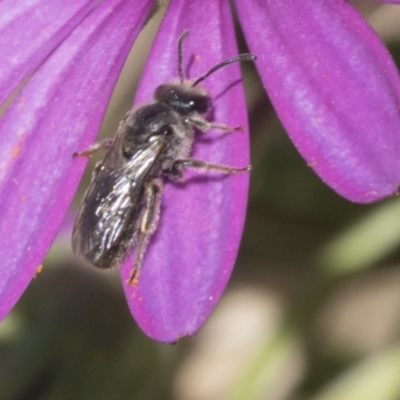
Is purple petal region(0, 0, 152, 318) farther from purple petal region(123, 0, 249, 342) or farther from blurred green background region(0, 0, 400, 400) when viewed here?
blurred green background region(0, 0, 400, 400)

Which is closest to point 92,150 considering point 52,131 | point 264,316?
point 52,131

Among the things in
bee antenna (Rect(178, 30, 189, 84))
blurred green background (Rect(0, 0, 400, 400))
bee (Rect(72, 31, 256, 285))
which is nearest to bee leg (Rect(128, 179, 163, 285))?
bee (Rect(72, 31, 256, 285))

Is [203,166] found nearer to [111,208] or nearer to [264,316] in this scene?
[111,208]

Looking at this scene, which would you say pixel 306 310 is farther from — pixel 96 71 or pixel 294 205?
pixel 96 71

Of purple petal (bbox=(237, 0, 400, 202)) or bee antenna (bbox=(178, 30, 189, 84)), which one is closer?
purple petal (bbox=(237, 0, 400, 202))

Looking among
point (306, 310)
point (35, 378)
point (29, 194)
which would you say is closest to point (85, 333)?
point (35, 378)

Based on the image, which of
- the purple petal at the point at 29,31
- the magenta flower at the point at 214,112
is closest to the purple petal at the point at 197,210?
the magenta flower at the point at 214,112
